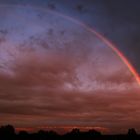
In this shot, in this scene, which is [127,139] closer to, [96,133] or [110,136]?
[110,136]

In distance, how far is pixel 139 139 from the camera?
76312mm

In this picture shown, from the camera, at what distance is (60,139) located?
82688 millimetres

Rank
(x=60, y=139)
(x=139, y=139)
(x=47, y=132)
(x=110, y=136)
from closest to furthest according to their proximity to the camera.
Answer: (x=139, y=139), (x=60, y=139), (x=110, y=136), (x=47, y=132)

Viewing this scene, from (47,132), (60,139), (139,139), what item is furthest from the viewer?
(47,132)

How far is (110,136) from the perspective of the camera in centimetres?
9238

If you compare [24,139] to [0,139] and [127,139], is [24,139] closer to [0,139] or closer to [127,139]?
[0,139]

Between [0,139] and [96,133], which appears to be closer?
[0,139]

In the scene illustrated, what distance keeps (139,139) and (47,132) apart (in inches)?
1173

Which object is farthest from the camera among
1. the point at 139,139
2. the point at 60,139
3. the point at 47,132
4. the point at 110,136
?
the point at 47,132

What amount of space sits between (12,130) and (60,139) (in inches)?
928

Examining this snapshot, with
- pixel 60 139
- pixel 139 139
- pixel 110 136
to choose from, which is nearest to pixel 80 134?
pixel 110 136

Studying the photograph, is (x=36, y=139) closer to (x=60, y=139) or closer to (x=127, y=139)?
(x=60, y=139)

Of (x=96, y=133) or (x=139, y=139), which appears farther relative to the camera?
(x=96, y=133)

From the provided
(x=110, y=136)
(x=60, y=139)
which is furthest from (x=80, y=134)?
(x=60, y=139)
